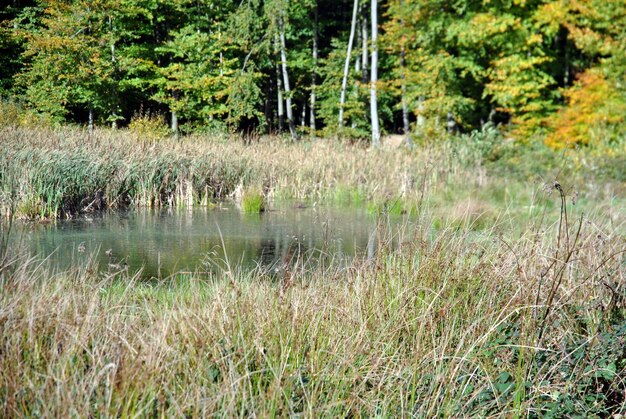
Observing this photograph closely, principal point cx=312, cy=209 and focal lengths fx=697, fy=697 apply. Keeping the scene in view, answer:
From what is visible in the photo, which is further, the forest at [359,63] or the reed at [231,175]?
the forest at [359,63]

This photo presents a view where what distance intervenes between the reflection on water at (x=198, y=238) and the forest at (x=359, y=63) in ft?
26.7

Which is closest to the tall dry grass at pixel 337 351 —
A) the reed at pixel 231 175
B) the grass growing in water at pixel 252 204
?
the reed at pixel 231 175

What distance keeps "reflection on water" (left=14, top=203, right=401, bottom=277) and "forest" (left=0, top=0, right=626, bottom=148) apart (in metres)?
8.15

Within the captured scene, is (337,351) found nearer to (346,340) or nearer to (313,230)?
(346,340)

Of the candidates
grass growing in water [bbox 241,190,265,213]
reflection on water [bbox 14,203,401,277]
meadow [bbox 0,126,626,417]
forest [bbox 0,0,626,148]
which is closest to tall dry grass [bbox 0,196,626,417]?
meadow [bbox 0,126,626,417]

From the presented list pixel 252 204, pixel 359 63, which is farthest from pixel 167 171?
pixel 359 63

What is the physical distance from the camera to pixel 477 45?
60.1ft

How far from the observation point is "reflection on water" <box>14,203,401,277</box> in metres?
5.73

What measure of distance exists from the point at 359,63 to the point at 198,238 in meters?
18.5

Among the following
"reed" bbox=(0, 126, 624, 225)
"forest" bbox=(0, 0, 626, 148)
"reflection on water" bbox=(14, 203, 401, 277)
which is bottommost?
"reflection on water" bbox=(14, 203, 401, 277)

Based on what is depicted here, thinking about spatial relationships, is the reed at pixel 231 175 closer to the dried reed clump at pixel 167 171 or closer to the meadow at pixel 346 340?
the dried reed clump at pixel 167 171

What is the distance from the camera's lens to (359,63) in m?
24.6

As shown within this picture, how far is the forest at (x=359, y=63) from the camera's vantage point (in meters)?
16.5

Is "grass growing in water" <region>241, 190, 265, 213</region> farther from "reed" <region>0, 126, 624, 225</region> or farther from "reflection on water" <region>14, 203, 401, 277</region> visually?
"reed" <region>0, 126, 624, 225</region>
